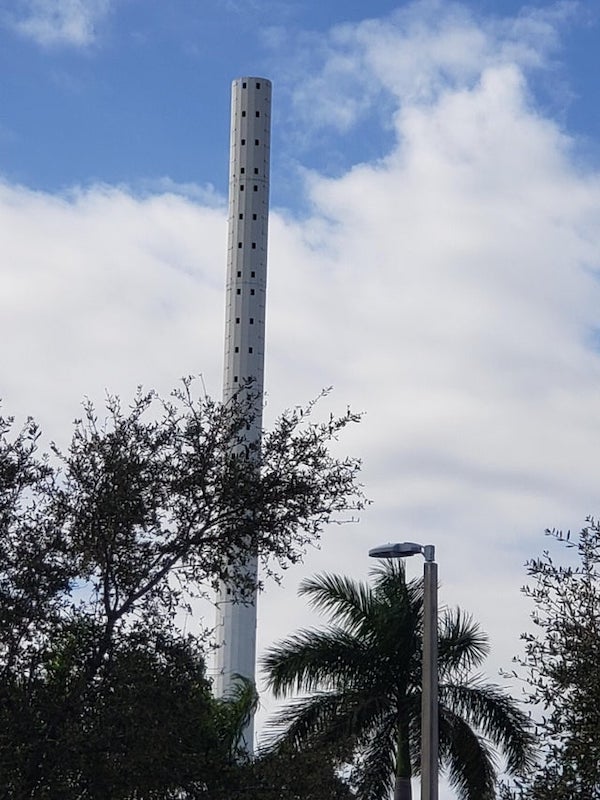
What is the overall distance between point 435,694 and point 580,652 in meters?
1.55

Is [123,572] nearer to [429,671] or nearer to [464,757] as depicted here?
[429,671]

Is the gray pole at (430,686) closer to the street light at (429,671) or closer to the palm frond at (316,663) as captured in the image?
the street light at (429,671)


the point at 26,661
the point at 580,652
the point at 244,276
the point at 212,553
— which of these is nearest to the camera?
the point at 580,652

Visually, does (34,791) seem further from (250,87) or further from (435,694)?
(250,87)

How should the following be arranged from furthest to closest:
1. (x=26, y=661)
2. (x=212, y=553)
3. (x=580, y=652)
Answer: (x=212, y=553) < (x=26, y=661) < (x=580, y=652)

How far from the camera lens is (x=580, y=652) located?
1552cm

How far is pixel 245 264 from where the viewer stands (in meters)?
90.1

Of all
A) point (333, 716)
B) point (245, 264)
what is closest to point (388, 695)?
point (333, 716)

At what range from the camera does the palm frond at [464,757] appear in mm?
31328

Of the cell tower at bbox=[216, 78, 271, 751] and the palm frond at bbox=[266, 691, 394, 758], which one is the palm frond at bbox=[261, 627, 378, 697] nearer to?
the palm frond at bbox=[266, 691, 394, 758]

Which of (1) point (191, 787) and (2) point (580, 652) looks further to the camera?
(1) point (191, 787)

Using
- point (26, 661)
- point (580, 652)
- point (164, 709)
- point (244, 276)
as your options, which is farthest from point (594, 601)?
point (244, 276)

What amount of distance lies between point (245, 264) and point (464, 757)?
200 feet

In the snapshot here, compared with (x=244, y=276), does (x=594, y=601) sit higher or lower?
lower
